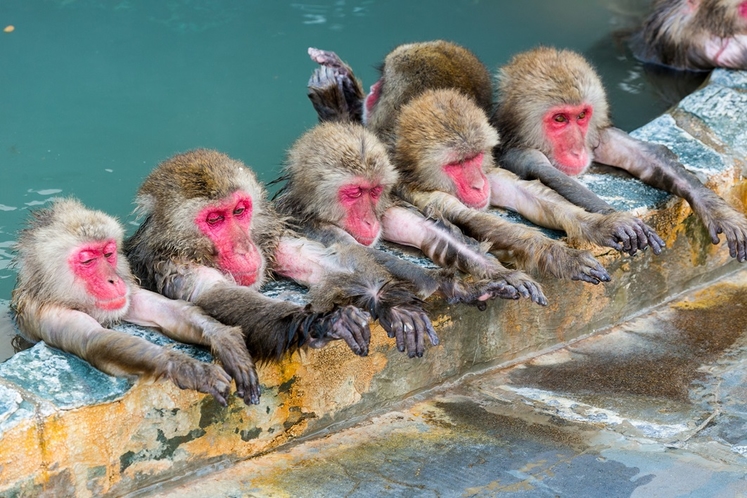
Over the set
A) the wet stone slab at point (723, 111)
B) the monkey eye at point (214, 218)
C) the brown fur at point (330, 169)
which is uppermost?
the wet stone slab at point (723, 111)

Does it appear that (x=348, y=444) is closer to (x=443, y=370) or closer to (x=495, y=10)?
(x=443, y=370)

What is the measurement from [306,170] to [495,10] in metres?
5.92

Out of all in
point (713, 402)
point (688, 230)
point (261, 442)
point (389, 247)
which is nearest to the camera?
point (261, 442)

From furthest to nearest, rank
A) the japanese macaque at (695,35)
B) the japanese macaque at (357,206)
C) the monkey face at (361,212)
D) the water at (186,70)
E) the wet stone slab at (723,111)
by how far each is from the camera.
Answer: the japanese macaque at (695,35)
the water at (186,70)
the wet stone slab at (723,111)
the monkey face at (361,212)
the japanese macaque at (357,206)

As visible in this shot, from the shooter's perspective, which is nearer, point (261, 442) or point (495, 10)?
point (261, 442)

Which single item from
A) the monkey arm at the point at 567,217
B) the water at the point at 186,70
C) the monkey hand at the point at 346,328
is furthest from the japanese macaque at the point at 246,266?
the water at the point at 186,70

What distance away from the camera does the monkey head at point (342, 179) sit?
4.77 m

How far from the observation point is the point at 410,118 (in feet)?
17.3

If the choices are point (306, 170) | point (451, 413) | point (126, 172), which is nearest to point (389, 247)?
point (306, 170)

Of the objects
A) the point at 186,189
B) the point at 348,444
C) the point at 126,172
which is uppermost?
the point at 186,189

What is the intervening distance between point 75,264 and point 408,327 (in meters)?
1.37

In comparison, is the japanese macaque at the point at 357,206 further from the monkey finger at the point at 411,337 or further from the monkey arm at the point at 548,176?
the monkey arm at the point at 548,176

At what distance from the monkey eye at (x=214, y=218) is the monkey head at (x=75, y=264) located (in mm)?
Answer: 399

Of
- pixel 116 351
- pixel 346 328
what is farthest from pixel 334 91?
pixel 116 351
